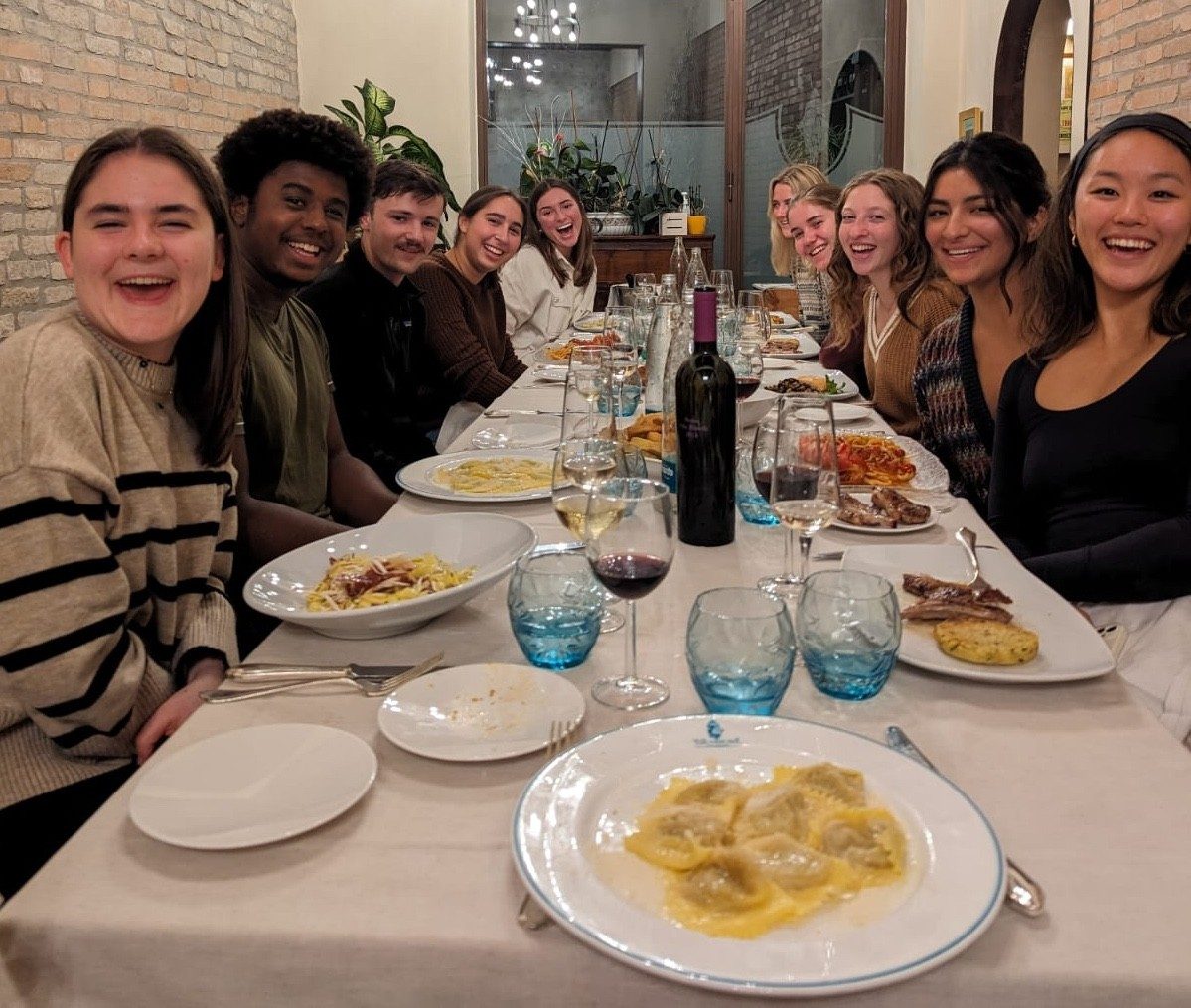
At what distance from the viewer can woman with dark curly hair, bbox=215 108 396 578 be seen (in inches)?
86.4

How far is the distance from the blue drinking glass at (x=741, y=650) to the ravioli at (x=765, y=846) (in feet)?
0.44

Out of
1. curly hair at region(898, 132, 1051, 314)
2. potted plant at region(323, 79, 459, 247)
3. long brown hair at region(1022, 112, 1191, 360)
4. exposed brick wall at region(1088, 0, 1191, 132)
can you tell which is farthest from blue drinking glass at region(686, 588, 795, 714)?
potted plant at region(323, 79, 459, 247)

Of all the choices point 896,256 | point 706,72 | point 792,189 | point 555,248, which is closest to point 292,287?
point 896,256

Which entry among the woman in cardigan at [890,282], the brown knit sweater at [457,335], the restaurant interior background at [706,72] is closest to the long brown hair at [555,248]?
the brown knit sweater at [457,335]

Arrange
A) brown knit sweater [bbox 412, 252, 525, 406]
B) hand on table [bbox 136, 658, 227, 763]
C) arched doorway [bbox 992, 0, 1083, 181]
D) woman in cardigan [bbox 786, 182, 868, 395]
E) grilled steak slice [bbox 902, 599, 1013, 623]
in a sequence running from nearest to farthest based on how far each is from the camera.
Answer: grilled steak slice [bbox 902, 599, 1013, 623]
hand on table [bbox 136, 658, 227, 763]
brown knit sweater [bbox 412, 252, 525, 406]
woman in cardigan [bbox 786, 182, 868, 395]
arched doorway [bbox 992, 0, 1083, 181]

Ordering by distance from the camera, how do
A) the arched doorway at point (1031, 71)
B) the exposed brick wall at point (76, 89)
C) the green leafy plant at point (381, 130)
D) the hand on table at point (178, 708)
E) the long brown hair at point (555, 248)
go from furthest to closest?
the green leafy plant at point (381, 130)
the arched doorway at point (1031, 71)
the long brown hair at point (555, 248)
the exposed brick wall at point (76, 89)
the hand on table at point (178, 708)

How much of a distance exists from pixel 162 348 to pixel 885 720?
1107mm

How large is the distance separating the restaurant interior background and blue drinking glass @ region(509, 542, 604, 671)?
172 inches

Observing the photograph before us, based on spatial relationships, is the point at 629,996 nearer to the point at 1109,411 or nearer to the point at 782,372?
the point at 1109,411

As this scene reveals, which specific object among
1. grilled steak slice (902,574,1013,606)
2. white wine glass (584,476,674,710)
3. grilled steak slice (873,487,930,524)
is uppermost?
white wine glass (584,476,674,710)

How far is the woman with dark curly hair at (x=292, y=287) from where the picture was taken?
219 centimetres

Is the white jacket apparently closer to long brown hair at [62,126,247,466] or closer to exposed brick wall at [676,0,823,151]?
exposed brick wall at [676,0,823,151]

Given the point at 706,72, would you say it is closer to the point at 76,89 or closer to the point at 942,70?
the point at 942,70

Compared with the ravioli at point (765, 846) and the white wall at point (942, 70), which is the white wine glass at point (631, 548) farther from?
Result: the white wall at point (942, 70)
